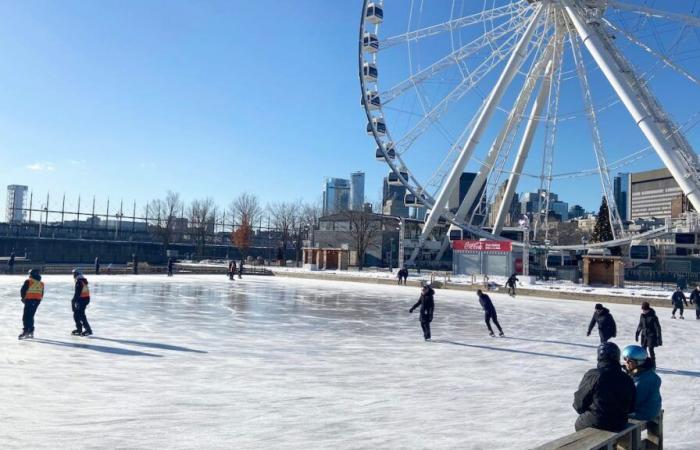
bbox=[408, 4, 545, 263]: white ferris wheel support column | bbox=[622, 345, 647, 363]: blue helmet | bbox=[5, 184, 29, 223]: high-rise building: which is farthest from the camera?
bbox=[5, 184, 29, 223]: high-rise building

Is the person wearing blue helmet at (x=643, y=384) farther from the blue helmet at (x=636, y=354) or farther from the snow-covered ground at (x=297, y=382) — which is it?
the snow-covered ground at (x=297, y=382)

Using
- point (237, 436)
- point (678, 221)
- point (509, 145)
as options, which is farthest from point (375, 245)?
point (237, 436)

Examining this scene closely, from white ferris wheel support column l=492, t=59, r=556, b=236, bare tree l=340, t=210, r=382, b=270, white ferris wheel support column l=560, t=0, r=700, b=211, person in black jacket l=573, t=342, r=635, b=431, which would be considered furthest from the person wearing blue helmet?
bare tree l=340, t=210, r=382, b=270

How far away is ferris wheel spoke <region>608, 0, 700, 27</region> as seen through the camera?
96.8ft

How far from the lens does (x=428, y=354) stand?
12.8 meters

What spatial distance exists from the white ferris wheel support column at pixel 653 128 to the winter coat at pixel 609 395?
27634 mm

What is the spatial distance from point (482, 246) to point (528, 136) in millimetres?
8989

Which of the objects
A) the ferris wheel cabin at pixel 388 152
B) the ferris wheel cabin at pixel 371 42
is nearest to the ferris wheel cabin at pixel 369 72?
the ferris wheel cabin at pixel 371 42

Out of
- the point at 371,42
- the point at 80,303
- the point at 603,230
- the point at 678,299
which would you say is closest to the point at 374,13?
the point at 371,42

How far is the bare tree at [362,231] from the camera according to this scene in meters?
66.5

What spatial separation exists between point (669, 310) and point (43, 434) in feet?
90.7

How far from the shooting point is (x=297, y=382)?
31.6 feet

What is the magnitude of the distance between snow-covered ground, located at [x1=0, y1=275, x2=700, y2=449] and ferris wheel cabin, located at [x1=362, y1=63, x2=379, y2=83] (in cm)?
2633

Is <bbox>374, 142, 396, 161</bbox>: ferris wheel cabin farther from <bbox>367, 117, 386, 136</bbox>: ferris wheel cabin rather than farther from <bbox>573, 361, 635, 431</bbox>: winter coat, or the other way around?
<bbox>573, 361, 635, 431</bbox>: winter coat
